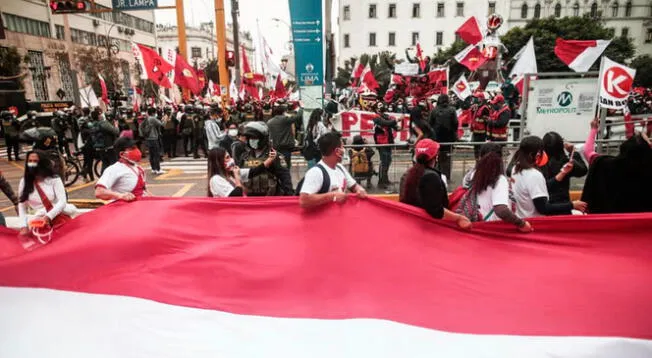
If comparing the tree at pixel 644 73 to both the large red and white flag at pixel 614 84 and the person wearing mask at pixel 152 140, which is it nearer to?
the large red and white flag at pixel 614 84

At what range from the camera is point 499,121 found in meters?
10.1

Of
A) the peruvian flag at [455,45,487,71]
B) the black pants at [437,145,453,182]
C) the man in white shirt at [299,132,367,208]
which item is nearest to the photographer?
the man in white shirt at [299,132,367,208]

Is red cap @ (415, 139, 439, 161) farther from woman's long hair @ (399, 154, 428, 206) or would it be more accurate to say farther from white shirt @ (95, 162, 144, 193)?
white shirt @ (95, 162, 144, 193)

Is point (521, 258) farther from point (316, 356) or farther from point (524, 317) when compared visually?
point (316, 356)

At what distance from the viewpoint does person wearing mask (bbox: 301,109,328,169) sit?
28.9 ft

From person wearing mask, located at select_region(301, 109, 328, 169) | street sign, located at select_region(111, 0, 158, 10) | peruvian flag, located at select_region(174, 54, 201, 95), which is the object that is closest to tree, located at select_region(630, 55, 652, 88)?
peruvian flag, located at select_region(174, 54, 201, 95)

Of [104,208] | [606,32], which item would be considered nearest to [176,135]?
[104,208]

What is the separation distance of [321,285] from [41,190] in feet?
11.3

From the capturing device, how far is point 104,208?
4371 mm

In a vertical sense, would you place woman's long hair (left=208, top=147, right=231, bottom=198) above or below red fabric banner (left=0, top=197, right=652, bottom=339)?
above

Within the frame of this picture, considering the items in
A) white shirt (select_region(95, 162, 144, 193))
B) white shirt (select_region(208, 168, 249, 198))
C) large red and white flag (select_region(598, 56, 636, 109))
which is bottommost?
white shirt (select_region(208, 168, 249, 198))

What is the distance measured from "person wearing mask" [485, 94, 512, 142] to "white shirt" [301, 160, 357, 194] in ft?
22.4

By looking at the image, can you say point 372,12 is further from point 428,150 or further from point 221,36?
Answer: point 428,150

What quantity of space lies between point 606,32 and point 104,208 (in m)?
63.1
